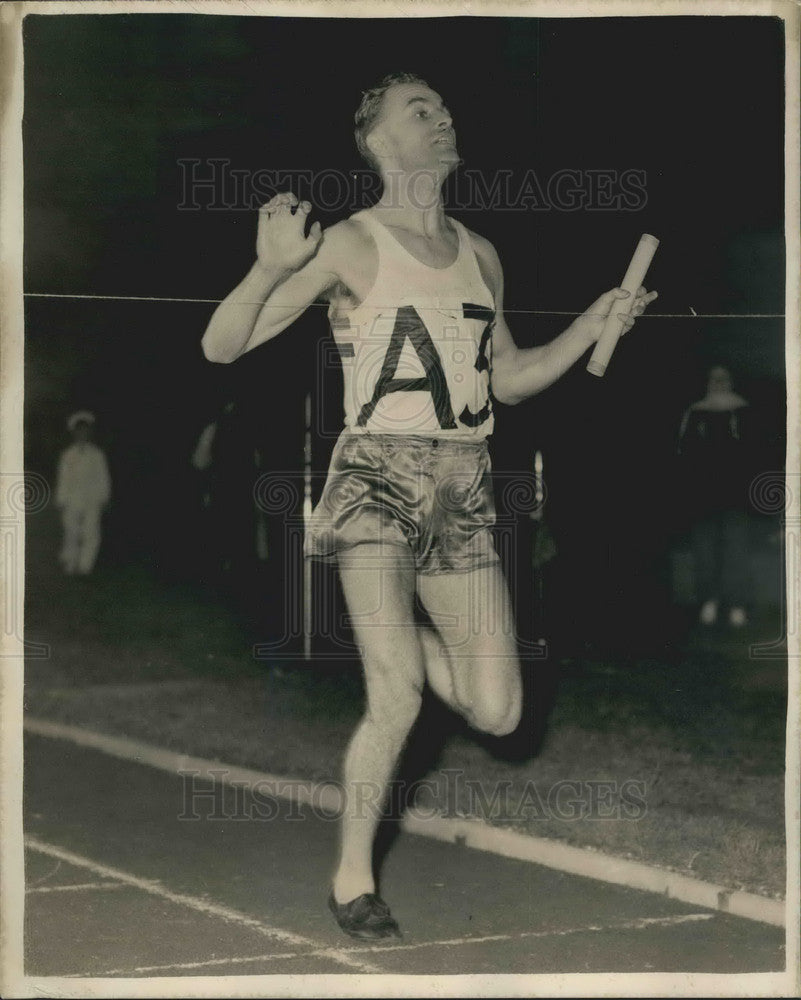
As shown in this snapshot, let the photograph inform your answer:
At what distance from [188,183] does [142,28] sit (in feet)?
2.89

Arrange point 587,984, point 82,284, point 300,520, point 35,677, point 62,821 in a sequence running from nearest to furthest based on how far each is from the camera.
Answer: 1. point 587,984
2. point 62,821
3. point 35,677
4. point 300,520
5. point 82,284

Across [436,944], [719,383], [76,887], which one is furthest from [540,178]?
[719,383]

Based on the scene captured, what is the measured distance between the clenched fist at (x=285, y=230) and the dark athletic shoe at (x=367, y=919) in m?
2.01

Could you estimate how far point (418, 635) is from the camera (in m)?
5.46

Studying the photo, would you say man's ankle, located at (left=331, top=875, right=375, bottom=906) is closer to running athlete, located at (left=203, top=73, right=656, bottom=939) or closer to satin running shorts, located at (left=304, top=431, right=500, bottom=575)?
running athlete, located at (left=203, top=73, right=656, bottom=939)

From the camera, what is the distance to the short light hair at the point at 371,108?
544cm

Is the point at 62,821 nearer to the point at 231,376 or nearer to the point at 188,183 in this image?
the point at 188,183

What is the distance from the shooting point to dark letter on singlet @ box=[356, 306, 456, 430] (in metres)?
5.24

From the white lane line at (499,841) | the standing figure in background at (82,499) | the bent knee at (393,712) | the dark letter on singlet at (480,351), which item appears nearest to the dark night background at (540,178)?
the dark letter on singlet at (480,351)

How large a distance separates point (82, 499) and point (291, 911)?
47.6 ft

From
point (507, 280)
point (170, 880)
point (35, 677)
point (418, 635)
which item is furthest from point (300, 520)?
point (418, 635)

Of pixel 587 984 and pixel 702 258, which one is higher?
pixel 702 258

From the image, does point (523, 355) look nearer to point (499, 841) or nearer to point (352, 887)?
point (352, 887)

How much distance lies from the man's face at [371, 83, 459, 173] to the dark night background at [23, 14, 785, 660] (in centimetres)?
21
